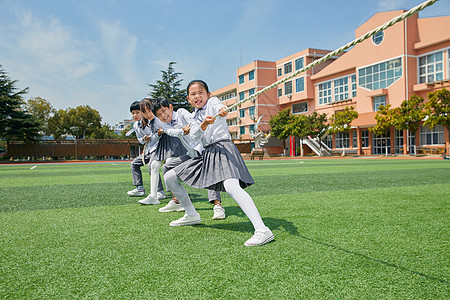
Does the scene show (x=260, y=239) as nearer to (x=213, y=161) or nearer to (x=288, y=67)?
(x=213, y=161)

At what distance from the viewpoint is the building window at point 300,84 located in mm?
45344

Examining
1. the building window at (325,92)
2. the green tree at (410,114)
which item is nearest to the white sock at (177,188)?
the green tree at (410,114)

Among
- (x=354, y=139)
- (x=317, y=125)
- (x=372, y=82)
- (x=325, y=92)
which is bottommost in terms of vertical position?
(x=354, y=139)

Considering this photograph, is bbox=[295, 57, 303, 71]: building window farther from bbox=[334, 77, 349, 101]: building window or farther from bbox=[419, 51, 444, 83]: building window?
bbox=[419, 51, 444, 83]: building window

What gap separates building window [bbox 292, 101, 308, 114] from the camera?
46.6 meters

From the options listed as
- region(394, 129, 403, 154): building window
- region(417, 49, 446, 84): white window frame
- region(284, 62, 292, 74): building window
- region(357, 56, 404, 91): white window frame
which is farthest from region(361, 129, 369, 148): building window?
region(284, 62, 292, 74): building window

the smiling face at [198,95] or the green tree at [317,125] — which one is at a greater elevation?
the green tree at [317,125]

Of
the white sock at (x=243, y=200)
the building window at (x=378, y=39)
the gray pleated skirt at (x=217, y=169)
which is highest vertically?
the building window at (x=378, y=39)

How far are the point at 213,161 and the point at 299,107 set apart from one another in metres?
46.3

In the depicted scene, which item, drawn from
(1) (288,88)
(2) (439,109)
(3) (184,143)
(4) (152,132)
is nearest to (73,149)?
(1) (288,88)

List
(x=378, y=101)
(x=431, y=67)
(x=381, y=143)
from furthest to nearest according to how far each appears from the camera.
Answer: (x=381, y=143)
(x=378, y=101)
(x=431, y=67)

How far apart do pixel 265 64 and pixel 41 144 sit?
33.4m

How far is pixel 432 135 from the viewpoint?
31.8 metres

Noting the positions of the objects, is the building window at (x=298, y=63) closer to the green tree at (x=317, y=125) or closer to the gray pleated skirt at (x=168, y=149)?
the green tree at (x=317, y=125)
